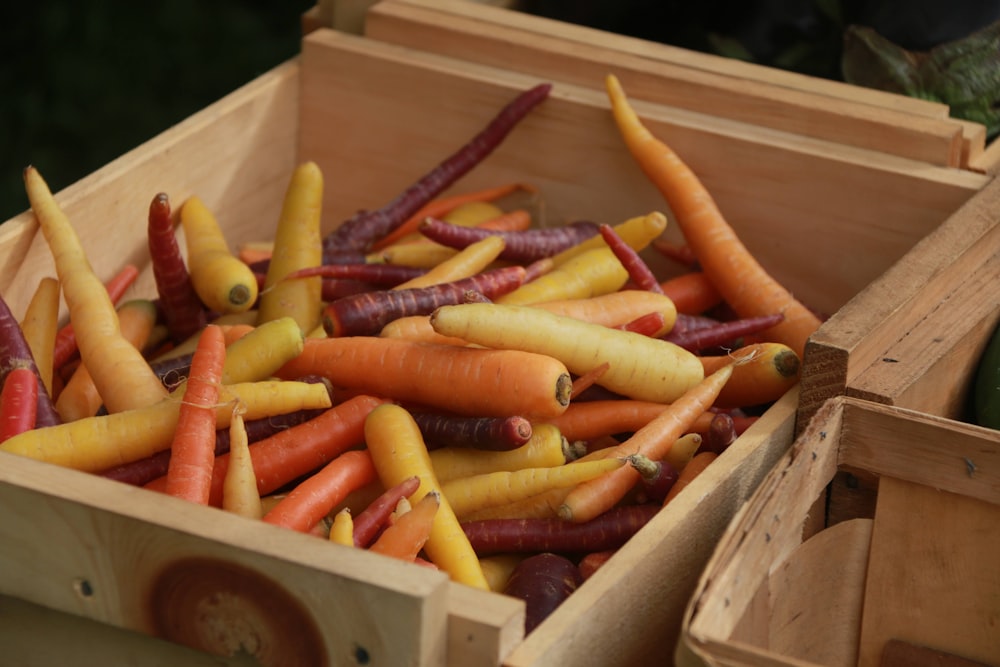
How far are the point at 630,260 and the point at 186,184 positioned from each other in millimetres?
572

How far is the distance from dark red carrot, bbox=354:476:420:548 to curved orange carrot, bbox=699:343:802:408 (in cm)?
39

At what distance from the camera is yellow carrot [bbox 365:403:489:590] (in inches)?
45.4

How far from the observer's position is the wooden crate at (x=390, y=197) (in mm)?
912

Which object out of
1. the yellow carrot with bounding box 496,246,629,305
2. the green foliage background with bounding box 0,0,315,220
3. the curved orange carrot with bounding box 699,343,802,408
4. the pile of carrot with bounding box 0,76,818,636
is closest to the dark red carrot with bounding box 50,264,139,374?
the pile of carrot with bounding box 0,76,818,636

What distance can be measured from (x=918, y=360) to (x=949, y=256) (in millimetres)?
152

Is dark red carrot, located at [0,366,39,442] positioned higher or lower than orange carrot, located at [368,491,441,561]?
lower

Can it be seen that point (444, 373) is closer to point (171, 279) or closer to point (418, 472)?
point (418, 472)

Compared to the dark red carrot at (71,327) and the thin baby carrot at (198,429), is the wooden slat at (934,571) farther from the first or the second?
the dark red carrot at (71,327)

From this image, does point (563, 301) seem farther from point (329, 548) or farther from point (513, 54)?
point (329, 548)

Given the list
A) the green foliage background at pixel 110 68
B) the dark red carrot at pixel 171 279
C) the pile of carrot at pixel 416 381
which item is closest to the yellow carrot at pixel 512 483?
the pile of carrot at pixel 416 381

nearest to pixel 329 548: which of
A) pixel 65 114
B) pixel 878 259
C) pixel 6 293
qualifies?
pixel 6 293

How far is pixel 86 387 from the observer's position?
140 cm

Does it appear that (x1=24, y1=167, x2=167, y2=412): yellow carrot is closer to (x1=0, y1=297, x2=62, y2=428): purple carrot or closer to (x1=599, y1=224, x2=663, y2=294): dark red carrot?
(x1=0, y1=297, x2=62, y2=428): purple carrot

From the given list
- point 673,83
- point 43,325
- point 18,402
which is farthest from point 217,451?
point 673,83
